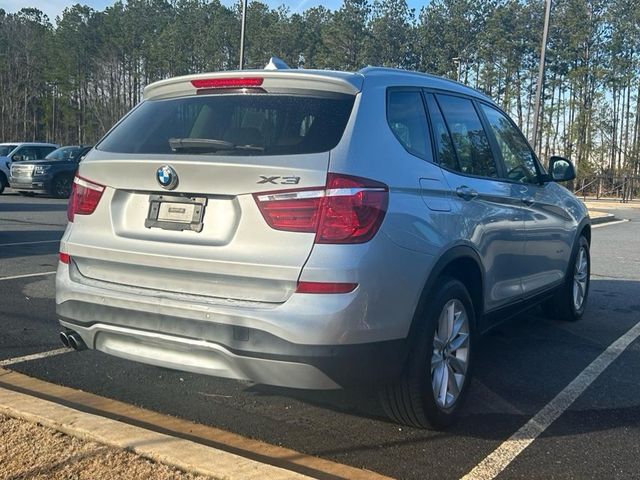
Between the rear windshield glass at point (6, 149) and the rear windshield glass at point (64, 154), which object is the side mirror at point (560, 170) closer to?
the rear windshield glass at point (64, 154)

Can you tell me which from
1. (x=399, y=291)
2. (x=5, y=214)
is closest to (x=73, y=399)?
(x=399, y=291)

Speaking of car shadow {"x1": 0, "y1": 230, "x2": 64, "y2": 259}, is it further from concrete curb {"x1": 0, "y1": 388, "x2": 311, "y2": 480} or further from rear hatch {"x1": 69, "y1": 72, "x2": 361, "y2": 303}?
rear hatch {"x1": 69, "y1": 72, "x2": 361, "y2": 303}

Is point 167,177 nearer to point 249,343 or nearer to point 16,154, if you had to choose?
point 249,343

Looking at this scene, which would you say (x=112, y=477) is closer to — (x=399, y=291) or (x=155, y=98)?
(x=399, y=291)

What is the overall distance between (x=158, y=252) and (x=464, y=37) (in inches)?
2375

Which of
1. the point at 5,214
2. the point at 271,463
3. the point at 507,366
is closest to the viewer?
the point at 271,463

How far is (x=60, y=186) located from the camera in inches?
859

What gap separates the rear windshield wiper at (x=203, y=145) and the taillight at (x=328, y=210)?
0.37 meters

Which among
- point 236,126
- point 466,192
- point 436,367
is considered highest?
point 236,126

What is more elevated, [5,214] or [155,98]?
[155,98]

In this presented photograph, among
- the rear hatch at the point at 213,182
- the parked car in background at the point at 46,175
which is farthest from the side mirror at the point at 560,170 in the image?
the parked car in background at the point at 46,175

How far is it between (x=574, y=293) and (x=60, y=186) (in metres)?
18.6

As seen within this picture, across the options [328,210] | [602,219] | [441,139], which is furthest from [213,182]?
[602,219]

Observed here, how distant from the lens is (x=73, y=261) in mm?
3752
